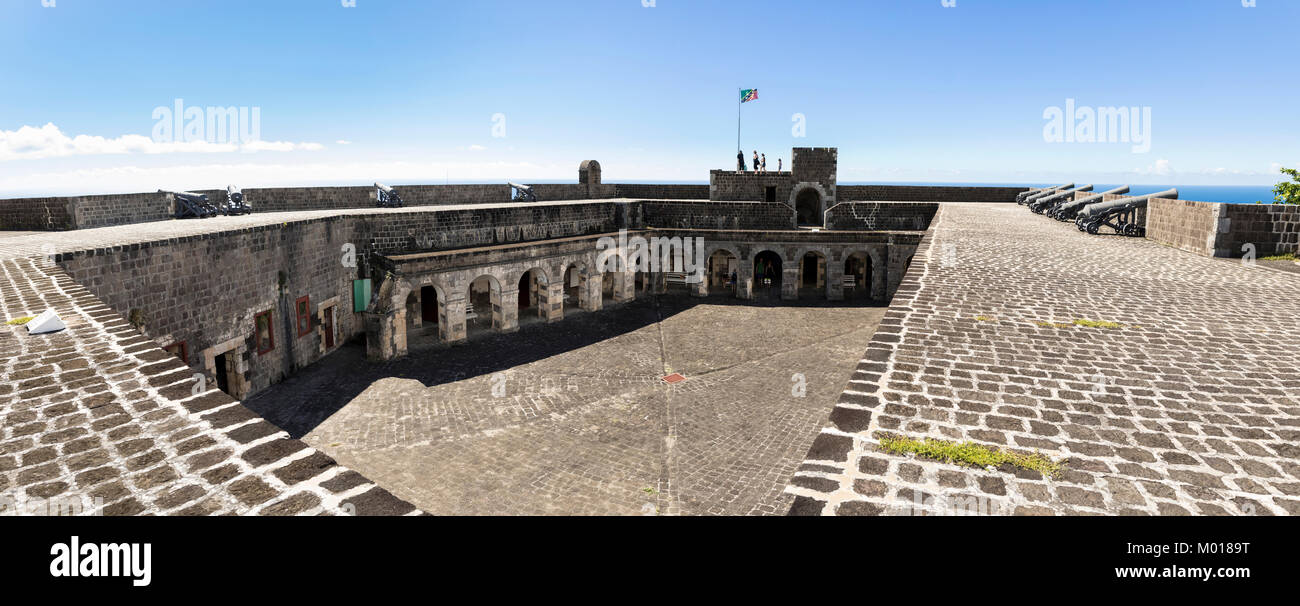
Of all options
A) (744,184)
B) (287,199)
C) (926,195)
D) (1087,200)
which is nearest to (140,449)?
(287,199)

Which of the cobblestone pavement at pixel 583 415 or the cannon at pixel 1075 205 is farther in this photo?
the cannon at pixel 1075 205

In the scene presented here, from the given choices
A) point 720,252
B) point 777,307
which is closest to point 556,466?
point 777,307

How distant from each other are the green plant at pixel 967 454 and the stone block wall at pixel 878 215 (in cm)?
2706

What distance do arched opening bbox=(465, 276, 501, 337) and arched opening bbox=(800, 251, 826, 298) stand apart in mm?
13539

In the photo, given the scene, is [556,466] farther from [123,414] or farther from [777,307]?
[777,307]

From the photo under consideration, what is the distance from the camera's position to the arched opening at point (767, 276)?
28.3 meters

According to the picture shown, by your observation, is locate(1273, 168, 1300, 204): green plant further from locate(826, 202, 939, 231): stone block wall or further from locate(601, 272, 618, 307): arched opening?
locate(601, 272, 618, 307): arched opening

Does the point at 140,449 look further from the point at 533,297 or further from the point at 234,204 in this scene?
the point at 533,297

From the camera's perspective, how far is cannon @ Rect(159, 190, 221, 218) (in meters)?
18.8

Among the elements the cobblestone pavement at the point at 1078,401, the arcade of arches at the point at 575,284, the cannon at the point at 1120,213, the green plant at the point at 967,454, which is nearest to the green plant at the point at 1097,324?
the cobblestone pavement at the point at 1078,401

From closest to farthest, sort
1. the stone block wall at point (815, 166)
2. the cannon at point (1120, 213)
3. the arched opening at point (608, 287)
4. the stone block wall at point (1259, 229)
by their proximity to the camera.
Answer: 1. the stone block wall at point (1259, 229)
2. the cannon at point (1120, 213)
3. the arched opening at point (608, 287)
4. the stone block wall at point (815, 166)

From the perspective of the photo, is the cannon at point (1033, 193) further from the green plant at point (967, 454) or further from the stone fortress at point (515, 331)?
the green plant at point (967, 454)

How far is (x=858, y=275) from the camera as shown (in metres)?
30.2
